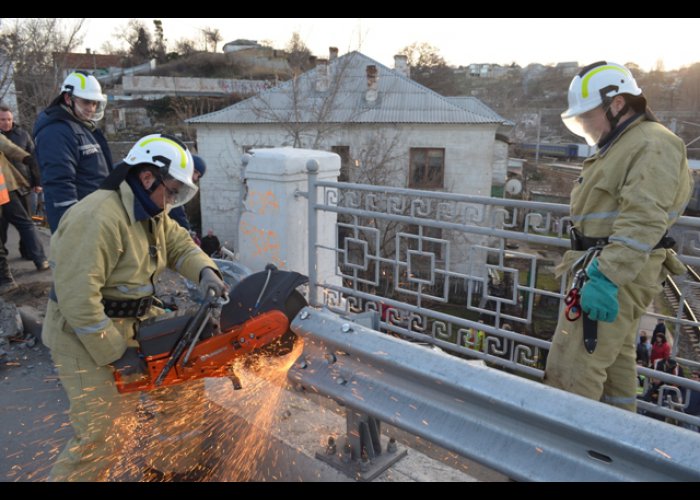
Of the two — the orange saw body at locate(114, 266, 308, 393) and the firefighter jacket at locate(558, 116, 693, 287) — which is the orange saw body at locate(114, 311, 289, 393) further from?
the firefighter jacket at locate(558, 116, 693, 287)

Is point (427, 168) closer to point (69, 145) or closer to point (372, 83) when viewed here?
point (372, 83)

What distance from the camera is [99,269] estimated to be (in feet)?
8.30

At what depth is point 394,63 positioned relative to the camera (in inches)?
1070

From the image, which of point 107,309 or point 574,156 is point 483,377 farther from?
point 574,156

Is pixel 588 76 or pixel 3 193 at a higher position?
pixel 588 76

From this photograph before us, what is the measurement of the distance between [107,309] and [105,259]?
1.08 feet

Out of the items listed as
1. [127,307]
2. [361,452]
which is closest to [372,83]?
[127,307]

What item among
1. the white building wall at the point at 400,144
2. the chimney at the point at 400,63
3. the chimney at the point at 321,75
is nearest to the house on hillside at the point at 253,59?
the chimney at the point at 400,63

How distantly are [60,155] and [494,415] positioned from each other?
3676 millimetres

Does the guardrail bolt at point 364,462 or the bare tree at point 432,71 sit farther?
the bare tree at point 432,71

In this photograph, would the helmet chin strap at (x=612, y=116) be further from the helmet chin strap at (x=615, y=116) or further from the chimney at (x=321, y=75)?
the chimney at (x=321, y=75)

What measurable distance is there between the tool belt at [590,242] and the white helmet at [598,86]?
685mm

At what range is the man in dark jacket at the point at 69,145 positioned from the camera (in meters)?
3.92
